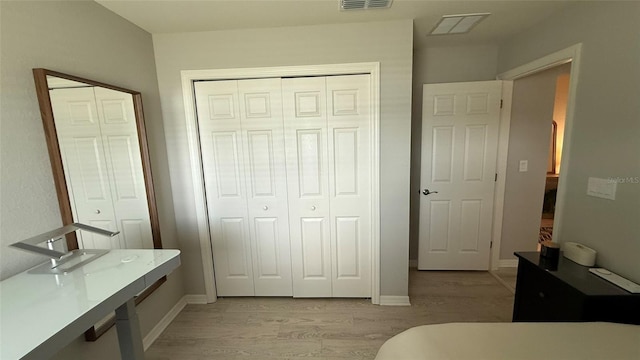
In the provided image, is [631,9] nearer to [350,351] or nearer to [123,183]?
[350,351]

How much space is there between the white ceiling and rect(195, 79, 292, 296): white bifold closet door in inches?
17.3

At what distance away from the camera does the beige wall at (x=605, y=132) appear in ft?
4.45

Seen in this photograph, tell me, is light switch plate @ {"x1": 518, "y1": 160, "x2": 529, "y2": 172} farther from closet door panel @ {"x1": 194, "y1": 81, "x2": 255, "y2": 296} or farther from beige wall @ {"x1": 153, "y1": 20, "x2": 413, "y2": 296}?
closet door panel @ {"x1": 194, "y1": 81, "x2": 255, "y2": 296}

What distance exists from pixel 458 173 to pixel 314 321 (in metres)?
2.04

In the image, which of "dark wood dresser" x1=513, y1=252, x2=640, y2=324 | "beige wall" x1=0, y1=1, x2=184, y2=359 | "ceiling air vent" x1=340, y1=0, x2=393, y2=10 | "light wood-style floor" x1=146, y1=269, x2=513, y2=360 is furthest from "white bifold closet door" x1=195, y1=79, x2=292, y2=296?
"dark wood dresser" x1=513, y1=252, x2=640, y2=324

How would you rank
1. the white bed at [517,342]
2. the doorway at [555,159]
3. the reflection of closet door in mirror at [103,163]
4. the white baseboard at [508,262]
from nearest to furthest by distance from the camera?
the white bed at [517,342]
the reflection of closet door in mirror at [103,163]
the white baseboard at [508,262]
the doorway at [555,159]

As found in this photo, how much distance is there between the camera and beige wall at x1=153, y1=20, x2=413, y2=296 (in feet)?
6.44

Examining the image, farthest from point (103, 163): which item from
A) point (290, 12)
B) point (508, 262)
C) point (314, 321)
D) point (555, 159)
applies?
point (555, 159)

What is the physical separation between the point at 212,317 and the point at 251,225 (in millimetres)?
850

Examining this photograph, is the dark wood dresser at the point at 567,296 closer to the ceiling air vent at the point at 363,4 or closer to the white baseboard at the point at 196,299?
the ceiling air vent at the point at 363,4

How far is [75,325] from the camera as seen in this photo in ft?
2.77

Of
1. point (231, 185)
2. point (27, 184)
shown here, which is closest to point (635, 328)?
point (231, 185)

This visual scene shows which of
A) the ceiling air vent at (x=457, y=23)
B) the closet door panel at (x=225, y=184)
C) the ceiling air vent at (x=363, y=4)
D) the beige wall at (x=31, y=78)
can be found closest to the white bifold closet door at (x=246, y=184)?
the closet door panel at (x=225, y=184)

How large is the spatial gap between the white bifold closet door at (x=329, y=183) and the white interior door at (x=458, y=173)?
0.89 m
